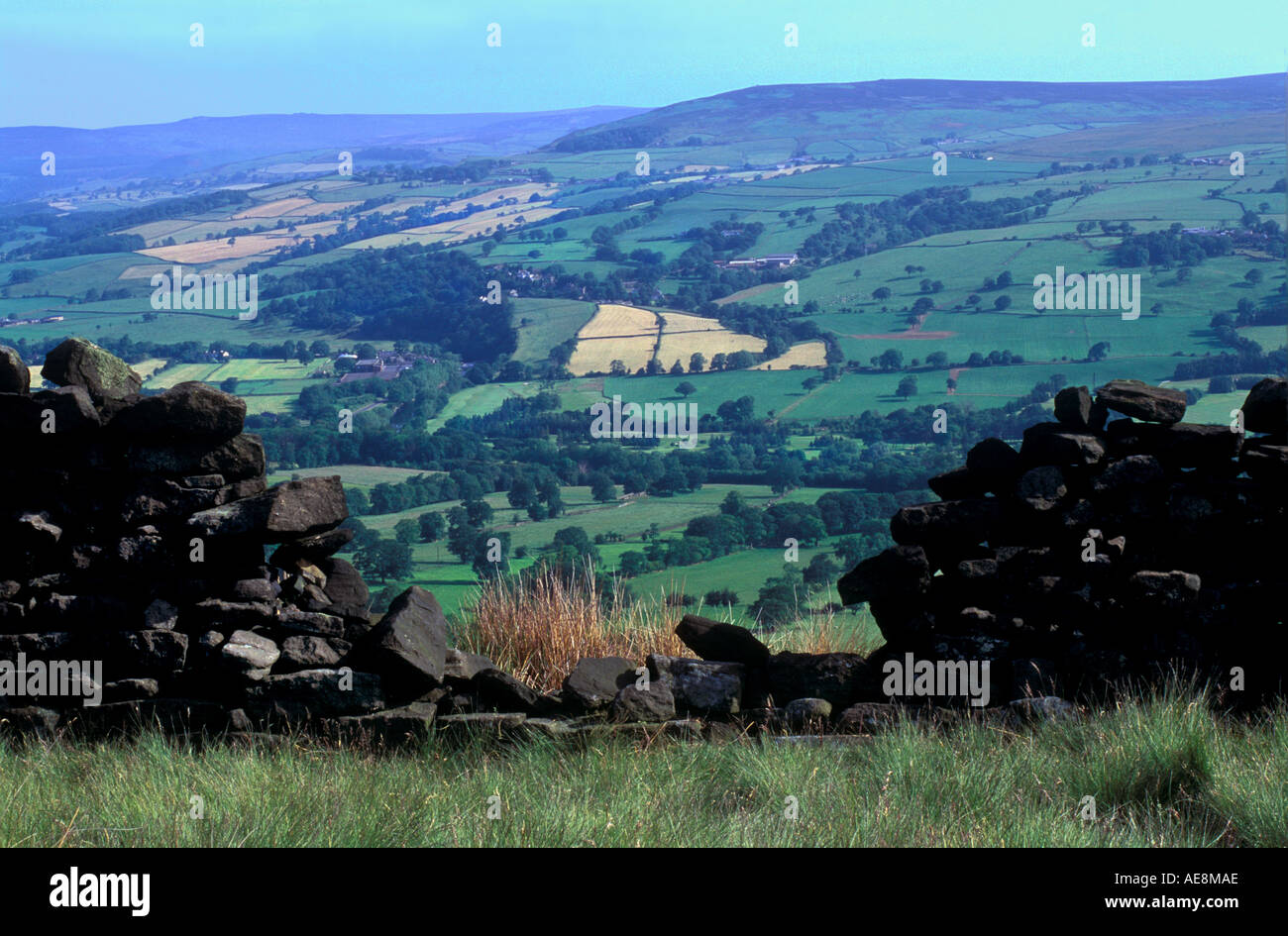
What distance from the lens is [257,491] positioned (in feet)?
23.4

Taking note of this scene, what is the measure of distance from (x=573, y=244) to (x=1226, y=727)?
104473 millimetres

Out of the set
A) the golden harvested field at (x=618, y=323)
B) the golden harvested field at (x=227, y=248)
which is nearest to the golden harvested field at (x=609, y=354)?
the golden harvested field at (x=618, y=323)

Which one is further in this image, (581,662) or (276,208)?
(276,208)

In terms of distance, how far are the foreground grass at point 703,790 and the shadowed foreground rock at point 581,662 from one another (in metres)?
0.41

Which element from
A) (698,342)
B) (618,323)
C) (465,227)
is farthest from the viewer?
(465,227)

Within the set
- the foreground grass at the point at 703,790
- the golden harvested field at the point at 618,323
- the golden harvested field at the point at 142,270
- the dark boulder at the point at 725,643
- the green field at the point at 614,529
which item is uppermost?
the golden harvested field at the point at 142,270

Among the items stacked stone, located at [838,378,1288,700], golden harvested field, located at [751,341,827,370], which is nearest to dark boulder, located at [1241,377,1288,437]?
stacked stone, located at [838,378,1288,700]

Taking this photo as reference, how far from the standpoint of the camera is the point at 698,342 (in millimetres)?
65812

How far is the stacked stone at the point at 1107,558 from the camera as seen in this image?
659 centimetres

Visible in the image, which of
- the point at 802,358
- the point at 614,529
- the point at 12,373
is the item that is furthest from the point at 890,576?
the point at 802,358

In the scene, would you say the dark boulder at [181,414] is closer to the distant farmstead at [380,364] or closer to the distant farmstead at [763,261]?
the distant farmstead at [380,364]

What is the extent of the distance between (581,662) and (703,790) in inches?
65.5

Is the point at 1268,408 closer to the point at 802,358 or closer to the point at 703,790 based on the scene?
the point at 703,790
